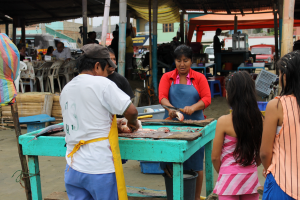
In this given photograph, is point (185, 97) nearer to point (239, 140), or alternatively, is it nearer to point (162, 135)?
point (162, 135)

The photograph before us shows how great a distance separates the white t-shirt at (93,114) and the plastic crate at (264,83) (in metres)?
6.00

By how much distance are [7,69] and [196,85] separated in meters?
1.93

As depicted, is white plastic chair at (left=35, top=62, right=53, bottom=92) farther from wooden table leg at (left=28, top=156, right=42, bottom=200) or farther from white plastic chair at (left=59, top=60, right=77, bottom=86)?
wooden table leg at (left=28, top=156, right=42, bottom=200)

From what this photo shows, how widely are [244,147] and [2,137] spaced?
5.99 meters

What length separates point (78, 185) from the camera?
217cm

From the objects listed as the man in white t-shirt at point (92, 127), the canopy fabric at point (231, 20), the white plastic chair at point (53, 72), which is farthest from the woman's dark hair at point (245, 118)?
the canopy fabric at point (231, 20)

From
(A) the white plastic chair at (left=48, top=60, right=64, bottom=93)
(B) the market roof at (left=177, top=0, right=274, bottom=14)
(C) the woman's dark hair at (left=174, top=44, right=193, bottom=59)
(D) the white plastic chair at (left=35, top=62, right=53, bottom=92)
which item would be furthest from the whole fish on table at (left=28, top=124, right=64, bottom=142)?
(B) the market roof at (left=177, top=0, right=274, bottom=14)

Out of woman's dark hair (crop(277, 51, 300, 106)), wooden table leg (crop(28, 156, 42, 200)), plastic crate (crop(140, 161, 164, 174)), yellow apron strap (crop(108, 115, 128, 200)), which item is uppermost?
woman's dark hair (crop(277, 51, 300, 106))

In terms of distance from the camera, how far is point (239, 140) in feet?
7.38

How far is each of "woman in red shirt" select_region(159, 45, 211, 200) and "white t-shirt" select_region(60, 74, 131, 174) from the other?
4.33 feet

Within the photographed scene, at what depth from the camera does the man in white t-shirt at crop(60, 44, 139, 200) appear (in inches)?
82.4

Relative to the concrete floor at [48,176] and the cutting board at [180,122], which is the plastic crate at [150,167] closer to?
the concrete floor at [48,176]

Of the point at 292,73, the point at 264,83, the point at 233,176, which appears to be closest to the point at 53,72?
the point at 264,83

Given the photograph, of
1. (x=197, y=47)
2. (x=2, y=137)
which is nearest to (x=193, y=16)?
(x=197, y=47)
